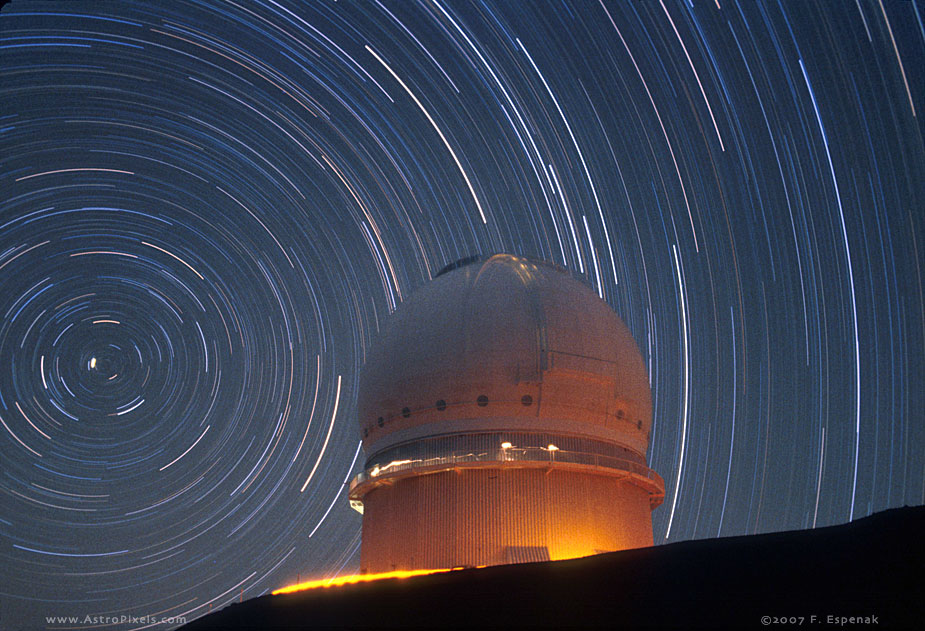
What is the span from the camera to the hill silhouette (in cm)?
630

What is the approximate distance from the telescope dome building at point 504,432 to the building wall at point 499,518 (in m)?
0.03

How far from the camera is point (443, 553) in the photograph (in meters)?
16.5

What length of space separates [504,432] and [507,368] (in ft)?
5.38

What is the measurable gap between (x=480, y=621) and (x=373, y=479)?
10.9m

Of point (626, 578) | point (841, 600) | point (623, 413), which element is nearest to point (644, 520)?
point (623, 413)

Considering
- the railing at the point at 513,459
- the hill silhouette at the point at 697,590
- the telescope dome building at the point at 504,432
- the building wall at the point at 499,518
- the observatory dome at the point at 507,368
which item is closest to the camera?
the hill silhouette at the point at 697,590

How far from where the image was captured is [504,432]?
17.2 m

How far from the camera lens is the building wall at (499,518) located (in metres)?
16.3

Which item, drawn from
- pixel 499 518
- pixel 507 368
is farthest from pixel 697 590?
pixel 507 368

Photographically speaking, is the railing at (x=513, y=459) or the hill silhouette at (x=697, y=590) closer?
the hill silhouette at (x=697, y=590)

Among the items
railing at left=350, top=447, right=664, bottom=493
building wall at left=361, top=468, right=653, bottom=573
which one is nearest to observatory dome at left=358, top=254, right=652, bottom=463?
railing at left=350, top=447, right=664, bottom=493

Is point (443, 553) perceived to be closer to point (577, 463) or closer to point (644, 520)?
point (577, 463)

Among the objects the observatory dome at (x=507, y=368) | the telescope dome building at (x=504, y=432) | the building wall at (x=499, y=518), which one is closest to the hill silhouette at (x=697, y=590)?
the building wall at (x=499, y=518)

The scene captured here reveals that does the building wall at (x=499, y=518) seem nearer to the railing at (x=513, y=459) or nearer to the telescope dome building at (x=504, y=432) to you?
the telescope dome building at (x=504, y=432)
